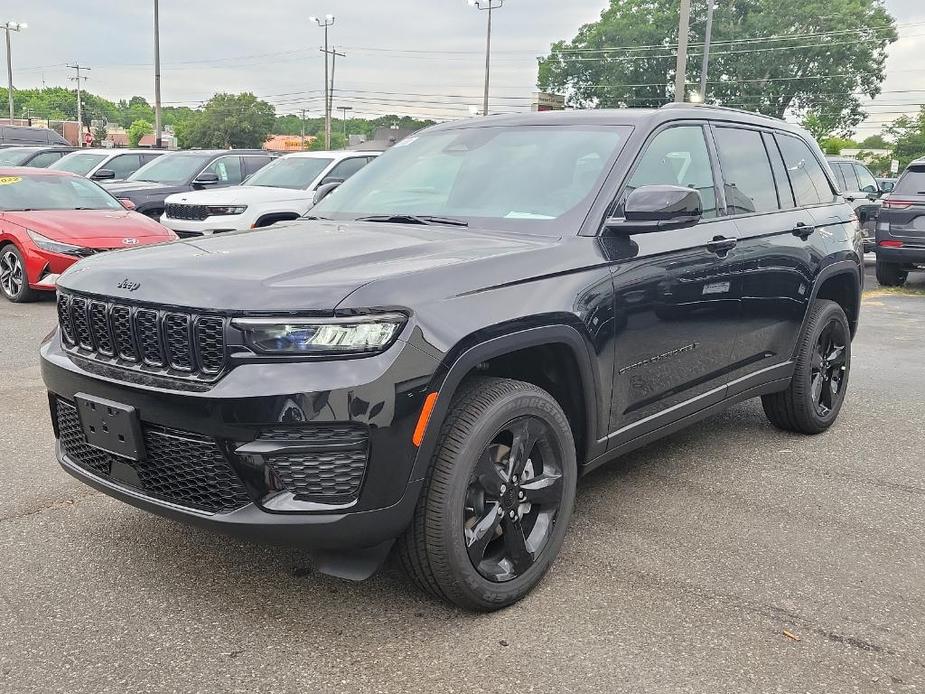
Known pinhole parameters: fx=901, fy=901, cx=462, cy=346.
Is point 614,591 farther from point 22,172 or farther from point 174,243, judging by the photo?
point 22,172

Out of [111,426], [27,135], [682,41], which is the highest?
[682,41]

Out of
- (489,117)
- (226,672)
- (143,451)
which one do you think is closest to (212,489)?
(143,451)

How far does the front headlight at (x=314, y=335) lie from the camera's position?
258 cm

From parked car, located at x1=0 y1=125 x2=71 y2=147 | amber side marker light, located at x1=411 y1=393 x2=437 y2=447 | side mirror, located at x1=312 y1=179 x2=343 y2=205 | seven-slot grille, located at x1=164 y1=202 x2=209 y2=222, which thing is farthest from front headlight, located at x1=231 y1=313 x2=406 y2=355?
parked car, located at x1=0 y1=125 x2=71 y2=147

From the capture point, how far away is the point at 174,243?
3.45 meters

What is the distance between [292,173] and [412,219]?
8.83 m

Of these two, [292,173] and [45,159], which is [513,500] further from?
[45,159]

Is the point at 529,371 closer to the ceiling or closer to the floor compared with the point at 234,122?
closer to the floor

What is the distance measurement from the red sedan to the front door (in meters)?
6.56

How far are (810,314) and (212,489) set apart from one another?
11.6 feet

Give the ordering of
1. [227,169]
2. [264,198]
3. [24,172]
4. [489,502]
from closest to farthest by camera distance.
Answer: [489,502]
[24,172]
[264,198]
[227,169]

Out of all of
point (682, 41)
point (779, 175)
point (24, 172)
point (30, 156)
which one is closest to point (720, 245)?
point (779, 175)

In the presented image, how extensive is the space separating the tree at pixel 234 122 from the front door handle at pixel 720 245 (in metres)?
80.2

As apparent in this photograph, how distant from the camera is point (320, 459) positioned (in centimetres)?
260
